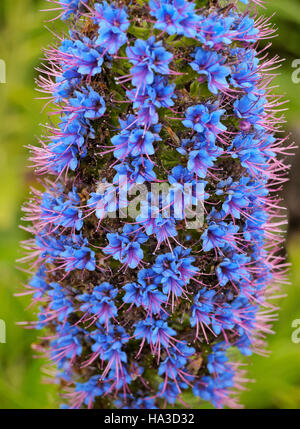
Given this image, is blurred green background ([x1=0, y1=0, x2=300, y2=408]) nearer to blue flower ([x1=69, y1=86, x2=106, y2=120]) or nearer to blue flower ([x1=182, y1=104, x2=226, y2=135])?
blue flower ([x1=69, y1=86, x2=106, y2=120])

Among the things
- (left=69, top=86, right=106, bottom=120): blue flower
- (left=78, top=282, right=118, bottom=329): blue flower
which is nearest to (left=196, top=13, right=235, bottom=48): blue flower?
(left=69, top=86, right=106, bottom=120): blue flower

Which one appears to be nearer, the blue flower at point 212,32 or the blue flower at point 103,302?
the blue flower at point 212,32

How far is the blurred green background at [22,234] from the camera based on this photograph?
135 inches

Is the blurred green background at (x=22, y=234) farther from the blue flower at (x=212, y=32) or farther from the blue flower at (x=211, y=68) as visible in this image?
the blue flower at (x=212, y=32)

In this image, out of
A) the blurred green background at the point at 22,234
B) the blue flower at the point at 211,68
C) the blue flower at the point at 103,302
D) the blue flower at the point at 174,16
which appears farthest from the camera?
the blurred green background at the point at 22,234

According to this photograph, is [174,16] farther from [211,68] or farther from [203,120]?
[203,120]

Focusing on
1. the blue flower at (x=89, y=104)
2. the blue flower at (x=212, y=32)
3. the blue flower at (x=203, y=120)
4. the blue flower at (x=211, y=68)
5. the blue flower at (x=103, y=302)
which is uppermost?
the blue flower at (x=212, y=32)

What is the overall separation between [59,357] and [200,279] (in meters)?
0.89

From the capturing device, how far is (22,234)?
4762mm

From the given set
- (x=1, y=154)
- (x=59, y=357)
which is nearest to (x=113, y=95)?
(x=59, y=357)

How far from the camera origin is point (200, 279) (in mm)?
2381

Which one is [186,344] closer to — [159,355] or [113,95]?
[159,355]

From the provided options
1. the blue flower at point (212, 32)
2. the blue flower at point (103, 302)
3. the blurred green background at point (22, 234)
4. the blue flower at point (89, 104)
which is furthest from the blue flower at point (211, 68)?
the blurred green background at point (22, 234)

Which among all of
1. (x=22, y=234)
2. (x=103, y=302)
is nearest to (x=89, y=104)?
(x=103, y=302)
